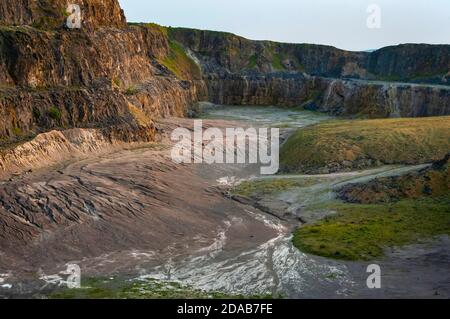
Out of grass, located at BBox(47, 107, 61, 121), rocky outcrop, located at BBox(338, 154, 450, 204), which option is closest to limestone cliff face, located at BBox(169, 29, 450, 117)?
rocky outcrop, located at BBox(338, 154, 450, 204)

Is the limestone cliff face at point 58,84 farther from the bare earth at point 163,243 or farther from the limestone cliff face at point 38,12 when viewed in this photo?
the bare earth at point 163,243

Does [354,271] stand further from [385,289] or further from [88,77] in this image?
[88,77]

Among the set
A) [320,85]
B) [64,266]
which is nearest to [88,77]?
[64,266]

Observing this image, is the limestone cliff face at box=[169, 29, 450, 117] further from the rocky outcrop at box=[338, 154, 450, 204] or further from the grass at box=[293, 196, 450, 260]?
the grass at box=[293, 196, 450, 260]

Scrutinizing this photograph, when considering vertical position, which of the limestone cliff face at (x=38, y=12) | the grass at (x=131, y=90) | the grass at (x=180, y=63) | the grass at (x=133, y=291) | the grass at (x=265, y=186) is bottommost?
the grass at (x=133, y=291)

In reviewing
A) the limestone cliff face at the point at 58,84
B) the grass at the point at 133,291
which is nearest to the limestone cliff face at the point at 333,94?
the limestone cliff face at the point at 58,84

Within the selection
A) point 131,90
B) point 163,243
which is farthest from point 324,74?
point 163,243
